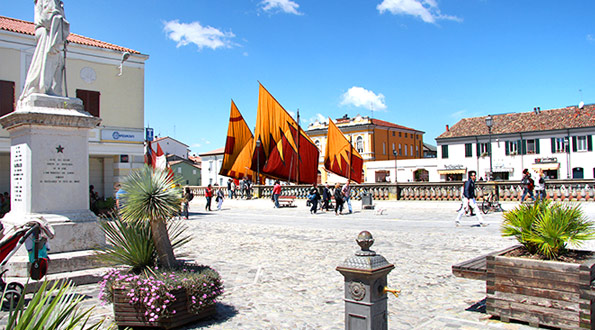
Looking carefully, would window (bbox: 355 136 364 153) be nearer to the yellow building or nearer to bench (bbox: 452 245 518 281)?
the yellow building

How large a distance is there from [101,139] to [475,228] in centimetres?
1622

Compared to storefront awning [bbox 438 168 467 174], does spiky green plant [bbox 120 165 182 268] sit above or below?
below

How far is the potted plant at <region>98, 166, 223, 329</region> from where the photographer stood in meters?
4.33

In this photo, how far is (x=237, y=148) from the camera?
150 ft

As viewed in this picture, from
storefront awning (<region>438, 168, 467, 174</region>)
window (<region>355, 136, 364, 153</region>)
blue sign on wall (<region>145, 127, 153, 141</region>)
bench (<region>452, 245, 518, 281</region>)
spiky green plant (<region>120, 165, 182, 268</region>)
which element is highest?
window (<region>355, 136, 364, 153</region>)

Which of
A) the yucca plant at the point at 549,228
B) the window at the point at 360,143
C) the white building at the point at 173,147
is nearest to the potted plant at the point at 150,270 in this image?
the yucca plant at the point at 549,228

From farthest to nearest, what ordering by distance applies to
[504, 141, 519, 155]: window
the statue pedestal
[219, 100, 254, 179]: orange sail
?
1. [504, 141, 519, 155]: window
2. [219, 100, 254, 179]: orange sail
3. the statue pedestal

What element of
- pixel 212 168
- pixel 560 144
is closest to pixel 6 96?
pixel 560 144

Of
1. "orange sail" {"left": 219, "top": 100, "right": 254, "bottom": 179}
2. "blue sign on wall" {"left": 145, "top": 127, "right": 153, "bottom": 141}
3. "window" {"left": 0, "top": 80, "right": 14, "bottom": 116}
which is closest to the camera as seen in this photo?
"window" {"left": 0, "top": 80, "right": 14, "bottom": 116}

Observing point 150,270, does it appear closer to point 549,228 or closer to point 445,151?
point 549,228

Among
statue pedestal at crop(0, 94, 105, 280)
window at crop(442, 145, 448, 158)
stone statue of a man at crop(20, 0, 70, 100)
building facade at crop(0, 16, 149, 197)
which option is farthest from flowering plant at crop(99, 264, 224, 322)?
window at crop(442, 145, 448, 158)

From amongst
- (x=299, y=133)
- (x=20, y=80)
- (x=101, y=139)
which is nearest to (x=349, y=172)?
(x=299, y=133)

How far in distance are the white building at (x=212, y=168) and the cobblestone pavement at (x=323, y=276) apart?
68831 millimetres

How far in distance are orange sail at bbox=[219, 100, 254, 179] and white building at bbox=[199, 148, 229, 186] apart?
35.7 m
